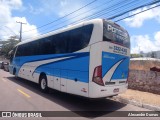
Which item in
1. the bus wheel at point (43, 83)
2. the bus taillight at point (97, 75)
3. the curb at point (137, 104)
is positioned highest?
the bus taillight at point (97, 75)

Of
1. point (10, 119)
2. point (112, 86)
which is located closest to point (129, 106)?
point (112, 86)

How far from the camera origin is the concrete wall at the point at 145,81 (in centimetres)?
1224

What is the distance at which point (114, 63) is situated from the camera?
28.3ft

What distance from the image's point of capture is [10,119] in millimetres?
6629

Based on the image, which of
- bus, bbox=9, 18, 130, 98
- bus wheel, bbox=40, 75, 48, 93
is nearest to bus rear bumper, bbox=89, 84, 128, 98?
bus, bbox=9, 18, 130, 98

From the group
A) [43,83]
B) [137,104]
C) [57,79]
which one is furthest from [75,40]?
[43,83]

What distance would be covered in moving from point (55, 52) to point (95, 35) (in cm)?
340

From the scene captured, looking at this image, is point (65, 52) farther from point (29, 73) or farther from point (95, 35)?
point (29, 73)

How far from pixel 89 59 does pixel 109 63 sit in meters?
0.88

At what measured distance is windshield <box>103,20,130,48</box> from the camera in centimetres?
820

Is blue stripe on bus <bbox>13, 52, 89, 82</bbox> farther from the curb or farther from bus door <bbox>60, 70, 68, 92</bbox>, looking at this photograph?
the curb

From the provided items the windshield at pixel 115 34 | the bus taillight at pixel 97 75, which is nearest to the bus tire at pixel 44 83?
the bus taillight at pixel 97 75

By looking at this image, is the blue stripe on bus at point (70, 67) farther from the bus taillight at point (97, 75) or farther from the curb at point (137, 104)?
the curb at point (137, 104)

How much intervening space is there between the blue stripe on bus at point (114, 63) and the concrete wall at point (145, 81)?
11.7ft
